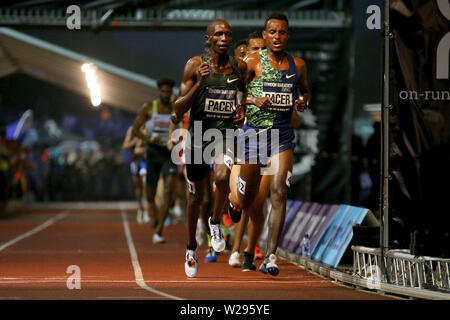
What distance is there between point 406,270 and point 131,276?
9.29ft

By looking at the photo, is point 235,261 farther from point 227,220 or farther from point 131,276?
point 227,220

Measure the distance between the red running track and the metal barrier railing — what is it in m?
0.38

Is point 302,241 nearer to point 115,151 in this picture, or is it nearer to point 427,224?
point 427,224

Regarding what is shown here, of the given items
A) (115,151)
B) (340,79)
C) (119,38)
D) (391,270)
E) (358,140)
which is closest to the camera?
(391,270)

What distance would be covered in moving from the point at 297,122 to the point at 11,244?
20.5ft

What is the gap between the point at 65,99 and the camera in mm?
56531

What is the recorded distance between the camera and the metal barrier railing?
9828mm

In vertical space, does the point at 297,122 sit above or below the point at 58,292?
above

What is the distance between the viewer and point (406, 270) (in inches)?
408

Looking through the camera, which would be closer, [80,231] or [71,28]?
[80,231]

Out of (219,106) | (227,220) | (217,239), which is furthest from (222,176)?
(227,220)

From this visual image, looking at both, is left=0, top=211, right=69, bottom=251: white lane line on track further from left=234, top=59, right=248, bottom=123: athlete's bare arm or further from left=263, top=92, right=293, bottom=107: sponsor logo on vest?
left=263, top=92, right=293, bottom=107: sponsor logo on vest

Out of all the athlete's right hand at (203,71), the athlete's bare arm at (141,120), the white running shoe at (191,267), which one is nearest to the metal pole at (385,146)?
the athlete's right hand at (203,71)

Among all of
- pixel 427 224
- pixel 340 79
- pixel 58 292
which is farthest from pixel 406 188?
pixel 340 79
